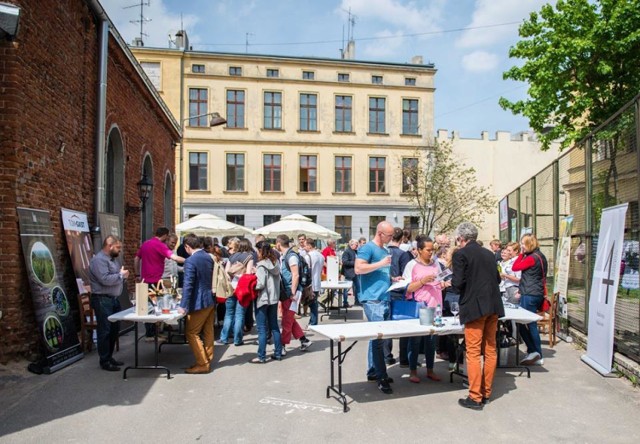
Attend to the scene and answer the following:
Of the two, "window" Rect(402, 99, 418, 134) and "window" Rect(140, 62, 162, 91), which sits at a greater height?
"window" Rect(140, 62, 162, 91)

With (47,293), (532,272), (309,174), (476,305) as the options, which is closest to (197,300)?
(47,293)

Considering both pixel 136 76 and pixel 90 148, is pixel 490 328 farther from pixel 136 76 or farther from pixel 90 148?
pixel 136 76

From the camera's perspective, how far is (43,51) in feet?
26.7

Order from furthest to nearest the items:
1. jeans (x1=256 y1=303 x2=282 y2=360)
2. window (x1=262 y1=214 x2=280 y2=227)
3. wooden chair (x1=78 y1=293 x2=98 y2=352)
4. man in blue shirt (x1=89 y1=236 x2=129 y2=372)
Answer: window (x1=262 y1=214 x2=280 y2=227) → wooden chair (x1=78 y1=293 x2=98 y2=352) → jeans (x1=256 y1=303 x2=282 y2=360) → man in blue shirt (x1=89 y1=236 x2=129 y2=372)

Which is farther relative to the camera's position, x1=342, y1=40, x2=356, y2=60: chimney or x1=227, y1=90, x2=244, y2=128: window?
x1=342, y1=40, x2=356, y2=60: chimney

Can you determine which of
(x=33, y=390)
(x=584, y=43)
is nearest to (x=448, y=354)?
(x=33, y=390)

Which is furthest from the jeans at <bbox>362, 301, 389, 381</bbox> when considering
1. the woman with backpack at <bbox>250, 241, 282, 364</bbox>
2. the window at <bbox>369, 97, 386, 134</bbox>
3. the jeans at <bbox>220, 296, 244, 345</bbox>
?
the window at <bbox>369, 97, 386, 134</bbox>

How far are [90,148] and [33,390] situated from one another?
4.92 m

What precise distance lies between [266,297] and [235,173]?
29.8m

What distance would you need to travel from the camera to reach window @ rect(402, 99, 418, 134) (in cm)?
3931

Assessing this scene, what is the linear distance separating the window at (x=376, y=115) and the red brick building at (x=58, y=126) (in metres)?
26.6

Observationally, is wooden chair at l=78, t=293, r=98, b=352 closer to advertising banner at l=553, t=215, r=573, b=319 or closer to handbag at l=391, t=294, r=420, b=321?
handbag at l=391, t=294, r=420, b=321

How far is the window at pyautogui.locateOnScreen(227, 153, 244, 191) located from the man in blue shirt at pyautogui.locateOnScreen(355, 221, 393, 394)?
102 feet

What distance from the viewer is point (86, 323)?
8719mm
